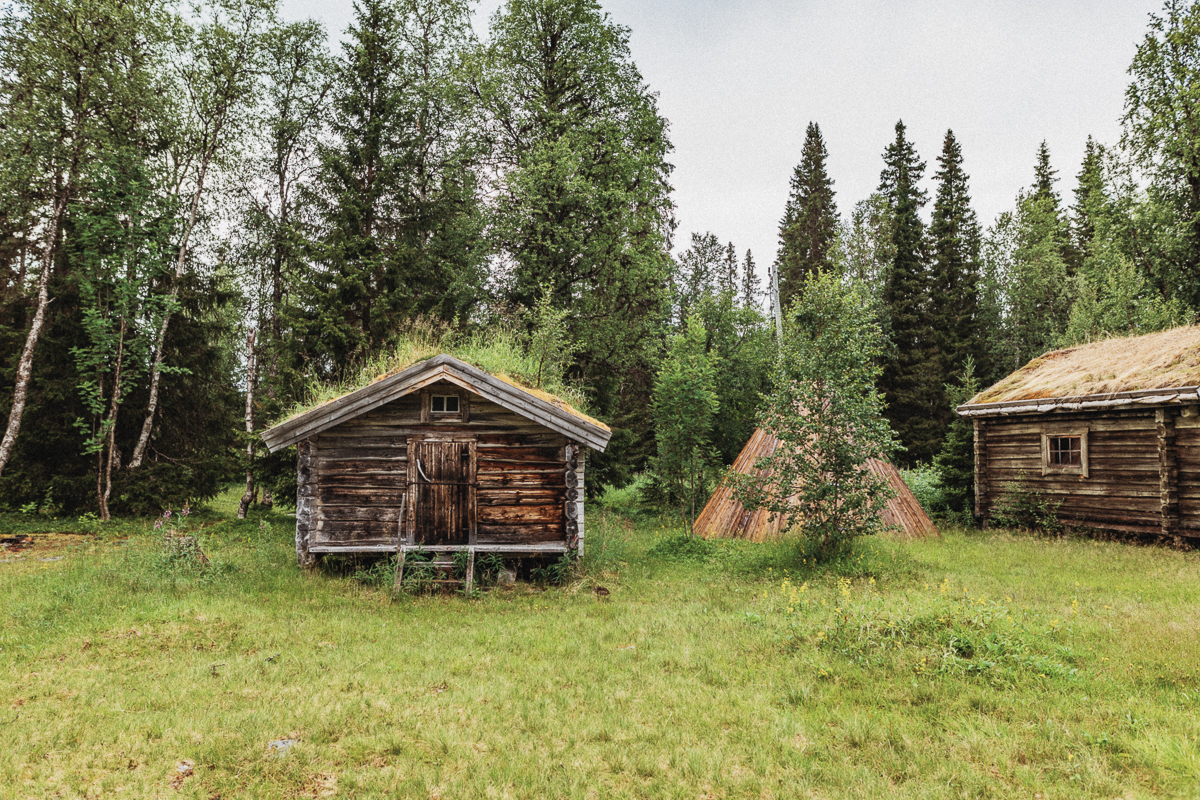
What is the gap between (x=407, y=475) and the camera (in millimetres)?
11484

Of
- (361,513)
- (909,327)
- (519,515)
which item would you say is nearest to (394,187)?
(361,513)

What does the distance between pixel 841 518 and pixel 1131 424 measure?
8.31 m

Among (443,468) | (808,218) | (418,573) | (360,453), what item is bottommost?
(418,573)

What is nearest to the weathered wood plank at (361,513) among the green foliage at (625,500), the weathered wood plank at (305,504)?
the weathered wood plank at (305,504)

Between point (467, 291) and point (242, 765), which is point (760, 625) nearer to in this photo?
point (242, 765)

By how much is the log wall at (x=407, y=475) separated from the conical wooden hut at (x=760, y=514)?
530 cm

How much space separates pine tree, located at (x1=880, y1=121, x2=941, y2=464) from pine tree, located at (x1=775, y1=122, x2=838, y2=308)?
14.5 ft

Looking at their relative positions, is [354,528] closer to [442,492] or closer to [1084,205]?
[442,492]

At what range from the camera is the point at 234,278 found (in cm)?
2262

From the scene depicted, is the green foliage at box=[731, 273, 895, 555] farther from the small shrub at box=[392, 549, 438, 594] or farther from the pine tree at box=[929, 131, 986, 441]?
the pine tree at box=[929, 131, 986, 441]

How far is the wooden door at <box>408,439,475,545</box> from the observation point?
11.4 metres

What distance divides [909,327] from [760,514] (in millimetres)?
21900

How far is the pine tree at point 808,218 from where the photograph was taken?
3881 centimetres

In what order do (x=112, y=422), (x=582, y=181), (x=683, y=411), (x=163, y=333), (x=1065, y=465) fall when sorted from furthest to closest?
(x=582, y=181), (x=163, y=333), (x=683, y=411), (x=112, y=422), (x=1065, y=465)
